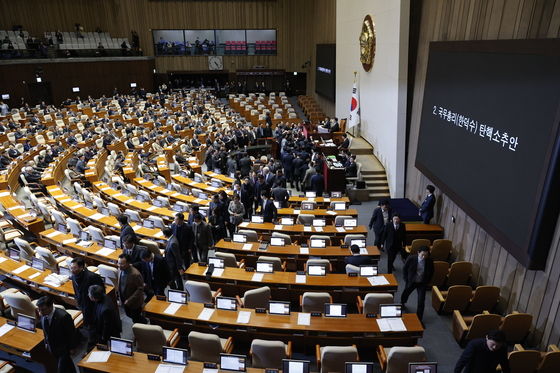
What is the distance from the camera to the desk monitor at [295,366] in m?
4.43

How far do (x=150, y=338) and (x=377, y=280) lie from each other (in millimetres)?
3661

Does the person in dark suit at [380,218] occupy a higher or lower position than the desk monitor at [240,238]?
higher

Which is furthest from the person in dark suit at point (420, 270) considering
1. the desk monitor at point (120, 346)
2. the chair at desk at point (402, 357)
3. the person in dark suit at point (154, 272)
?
the desk monitor at point (120, 346)

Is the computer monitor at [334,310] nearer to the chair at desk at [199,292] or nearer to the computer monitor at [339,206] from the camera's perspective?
the chair at desk at [199,292]

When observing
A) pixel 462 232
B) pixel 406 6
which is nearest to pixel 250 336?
pixel 462 232

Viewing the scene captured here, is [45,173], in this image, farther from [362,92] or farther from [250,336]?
[362,92]

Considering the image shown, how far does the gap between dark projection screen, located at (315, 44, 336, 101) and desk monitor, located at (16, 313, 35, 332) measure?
755 inches

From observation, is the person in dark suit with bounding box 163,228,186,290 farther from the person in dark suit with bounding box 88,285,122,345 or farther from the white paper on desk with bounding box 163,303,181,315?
the person in dark suit with bounding box 88,285,122,345

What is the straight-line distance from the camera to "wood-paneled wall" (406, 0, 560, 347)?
5.71 metres

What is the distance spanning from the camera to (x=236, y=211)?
9.21 metres

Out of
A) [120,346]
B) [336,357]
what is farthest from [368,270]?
[120,346]

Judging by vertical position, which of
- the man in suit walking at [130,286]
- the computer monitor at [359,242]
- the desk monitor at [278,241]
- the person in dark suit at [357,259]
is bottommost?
the desk monitor at [278,241]

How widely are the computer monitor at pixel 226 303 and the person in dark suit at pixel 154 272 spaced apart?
1.03 meters

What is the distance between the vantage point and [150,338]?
16.9 ft
